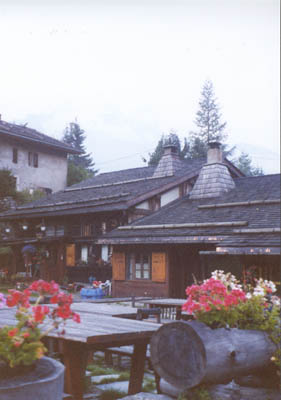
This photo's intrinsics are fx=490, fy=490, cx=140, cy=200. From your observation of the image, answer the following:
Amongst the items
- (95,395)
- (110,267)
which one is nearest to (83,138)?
(110,267)

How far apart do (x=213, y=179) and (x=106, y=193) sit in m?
6.28

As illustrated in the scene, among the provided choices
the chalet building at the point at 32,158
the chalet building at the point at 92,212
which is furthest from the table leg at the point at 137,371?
the chalet building at the point at 32,158

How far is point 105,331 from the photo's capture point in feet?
15.1

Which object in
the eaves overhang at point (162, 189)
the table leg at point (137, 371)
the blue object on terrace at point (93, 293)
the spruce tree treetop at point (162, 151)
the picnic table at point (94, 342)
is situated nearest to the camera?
the picnic table at point (94, 342)

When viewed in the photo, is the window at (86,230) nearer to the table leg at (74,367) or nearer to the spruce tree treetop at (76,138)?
the table leg at (74,367)

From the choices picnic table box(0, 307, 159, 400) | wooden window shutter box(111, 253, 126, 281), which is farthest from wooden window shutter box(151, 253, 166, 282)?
picnic table box(0, 307, 159, 400)

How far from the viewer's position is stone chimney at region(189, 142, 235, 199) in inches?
803

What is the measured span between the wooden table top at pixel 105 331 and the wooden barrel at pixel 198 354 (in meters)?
0.39

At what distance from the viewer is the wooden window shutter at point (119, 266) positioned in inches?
778

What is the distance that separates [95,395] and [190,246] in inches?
518

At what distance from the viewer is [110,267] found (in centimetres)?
2155

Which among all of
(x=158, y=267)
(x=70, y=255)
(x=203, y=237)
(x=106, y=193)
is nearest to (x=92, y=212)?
(x=106, y=193)

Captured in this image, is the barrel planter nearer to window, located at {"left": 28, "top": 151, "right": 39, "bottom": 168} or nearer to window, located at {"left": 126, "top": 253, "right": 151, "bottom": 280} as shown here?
window, located at {"left": 126, "top": 253, "right": 151, "bottom": 280}

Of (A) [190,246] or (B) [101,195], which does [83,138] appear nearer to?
(B) [101,195]
